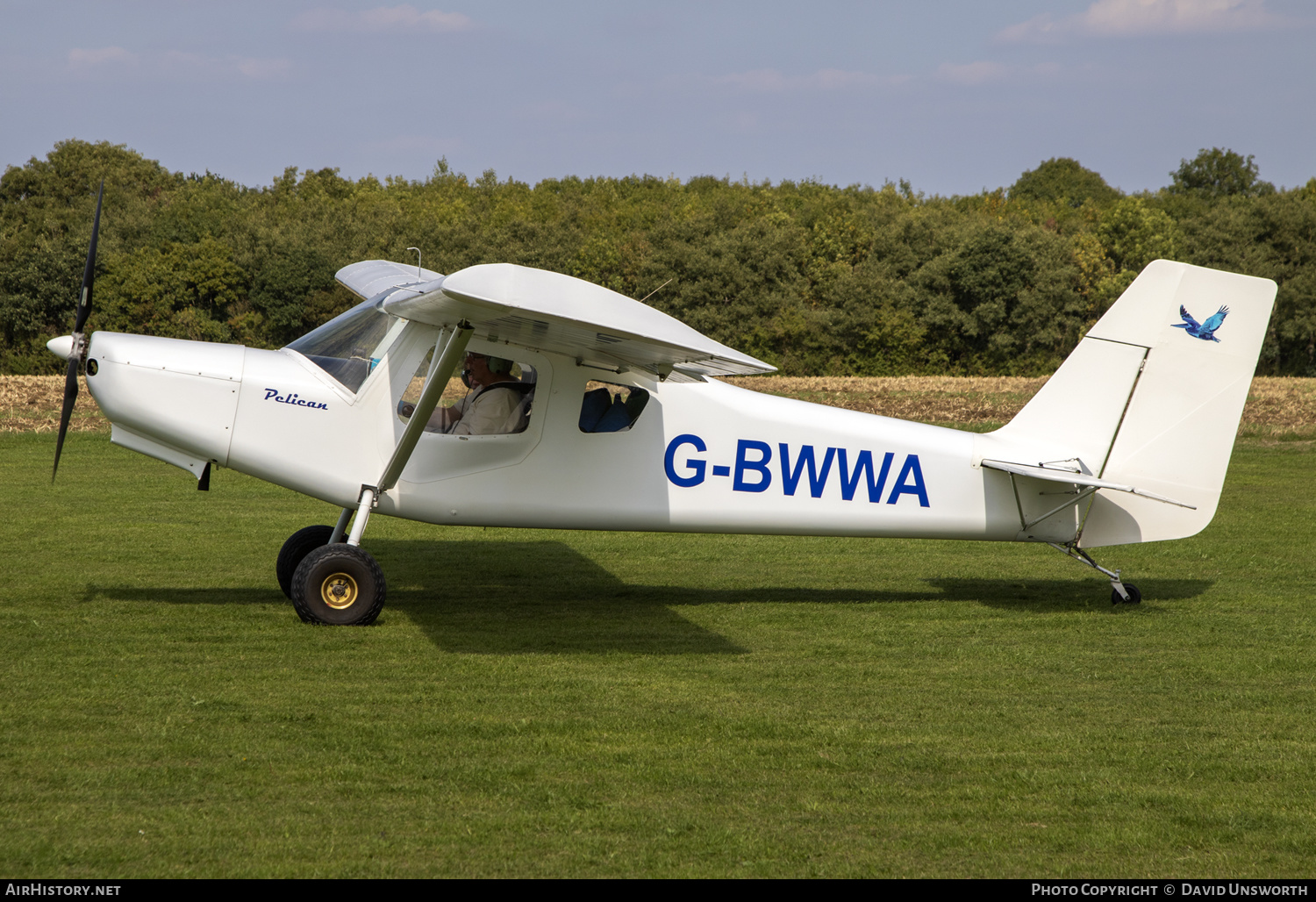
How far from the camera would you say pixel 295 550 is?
970 cm

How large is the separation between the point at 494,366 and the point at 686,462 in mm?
1719

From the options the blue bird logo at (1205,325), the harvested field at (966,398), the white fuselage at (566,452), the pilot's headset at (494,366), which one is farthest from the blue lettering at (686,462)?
the harvested field at (966,398)

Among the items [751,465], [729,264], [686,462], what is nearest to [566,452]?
[686,462]

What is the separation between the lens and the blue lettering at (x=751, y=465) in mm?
9195

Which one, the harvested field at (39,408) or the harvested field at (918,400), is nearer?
the harvested field at (39,408)

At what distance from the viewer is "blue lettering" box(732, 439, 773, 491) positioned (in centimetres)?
920

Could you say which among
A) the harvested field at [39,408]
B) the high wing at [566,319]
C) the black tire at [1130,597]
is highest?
the high wing at [566,319]

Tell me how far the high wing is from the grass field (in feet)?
6.93

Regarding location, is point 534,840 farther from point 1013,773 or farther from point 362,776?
point 1013,773

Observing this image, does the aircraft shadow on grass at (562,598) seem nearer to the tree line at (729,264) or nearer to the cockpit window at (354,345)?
the cockpit window at (354,345)

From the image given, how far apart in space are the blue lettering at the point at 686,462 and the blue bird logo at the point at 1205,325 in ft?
13.8

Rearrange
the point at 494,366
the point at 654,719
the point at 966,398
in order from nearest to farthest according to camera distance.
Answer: the point at 654,719, the point at 494,366, the point at 966,398

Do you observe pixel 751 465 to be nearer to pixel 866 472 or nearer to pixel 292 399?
pixel 866 472

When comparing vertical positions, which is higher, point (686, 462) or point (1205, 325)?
point (1205, 325)
